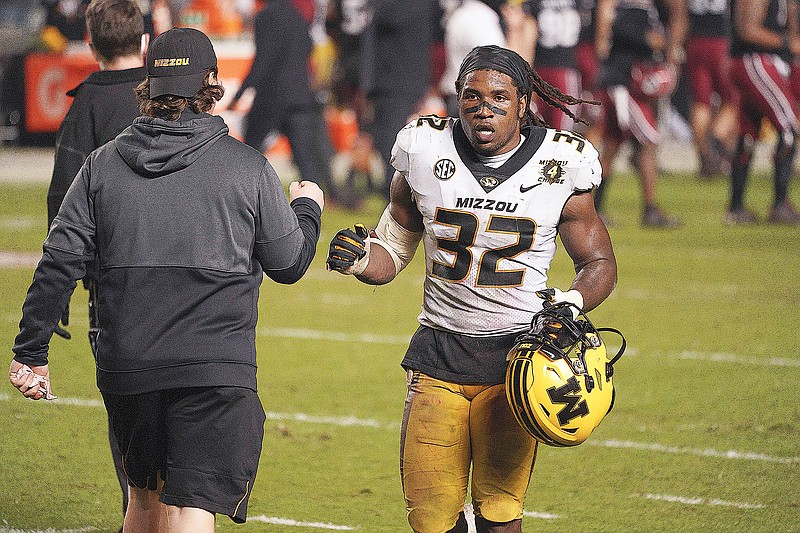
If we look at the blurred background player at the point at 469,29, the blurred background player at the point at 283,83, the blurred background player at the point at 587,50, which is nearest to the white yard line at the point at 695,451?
the blurred background player at the point at 469,29

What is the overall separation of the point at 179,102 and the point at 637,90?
990 cm

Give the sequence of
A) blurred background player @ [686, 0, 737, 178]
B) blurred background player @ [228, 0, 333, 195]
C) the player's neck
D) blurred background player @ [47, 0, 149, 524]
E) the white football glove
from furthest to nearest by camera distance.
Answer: blurred background player @ [686, 0, 737, 178]
blurred background player @ [228, 0, 333, 195]
the player's neck
blurred background player @ [47, 0, 149, 524]
the white football glove

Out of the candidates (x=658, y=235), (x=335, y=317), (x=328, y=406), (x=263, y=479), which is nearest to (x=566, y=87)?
(x=658, y=235)

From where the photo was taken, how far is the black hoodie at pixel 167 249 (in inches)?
142

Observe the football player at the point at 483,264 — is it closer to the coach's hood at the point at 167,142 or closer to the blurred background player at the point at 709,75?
the coach's hood at the point at 167,142

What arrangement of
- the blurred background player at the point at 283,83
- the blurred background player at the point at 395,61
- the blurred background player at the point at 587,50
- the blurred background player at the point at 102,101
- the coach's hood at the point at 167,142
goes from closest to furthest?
the coach's hood at the point at 167,142 < the blurred background player at the point at 102,101 < the blurred background player at the point at 283,83 < the blurred background player at the point at 395,61 < the blurred background player at the point at 587,50

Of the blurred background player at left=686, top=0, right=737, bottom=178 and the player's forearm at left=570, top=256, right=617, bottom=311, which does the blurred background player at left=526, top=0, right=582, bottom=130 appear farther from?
the player's forearm at left=570, top=256, right=617, bottom=311

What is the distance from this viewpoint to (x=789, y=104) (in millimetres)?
12656

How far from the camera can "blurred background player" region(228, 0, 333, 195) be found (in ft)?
43.4

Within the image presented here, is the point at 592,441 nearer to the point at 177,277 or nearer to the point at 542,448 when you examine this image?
the point at 542,448

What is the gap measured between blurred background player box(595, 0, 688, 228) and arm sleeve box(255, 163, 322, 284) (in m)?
9.12

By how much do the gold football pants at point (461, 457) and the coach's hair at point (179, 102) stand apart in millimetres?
1138

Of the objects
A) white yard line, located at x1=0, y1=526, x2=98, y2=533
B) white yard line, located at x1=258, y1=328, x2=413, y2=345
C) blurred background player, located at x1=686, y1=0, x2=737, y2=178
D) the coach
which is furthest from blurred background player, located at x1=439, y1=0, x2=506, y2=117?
the coach

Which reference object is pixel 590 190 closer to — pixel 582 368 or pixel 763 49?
pixel 582 368
